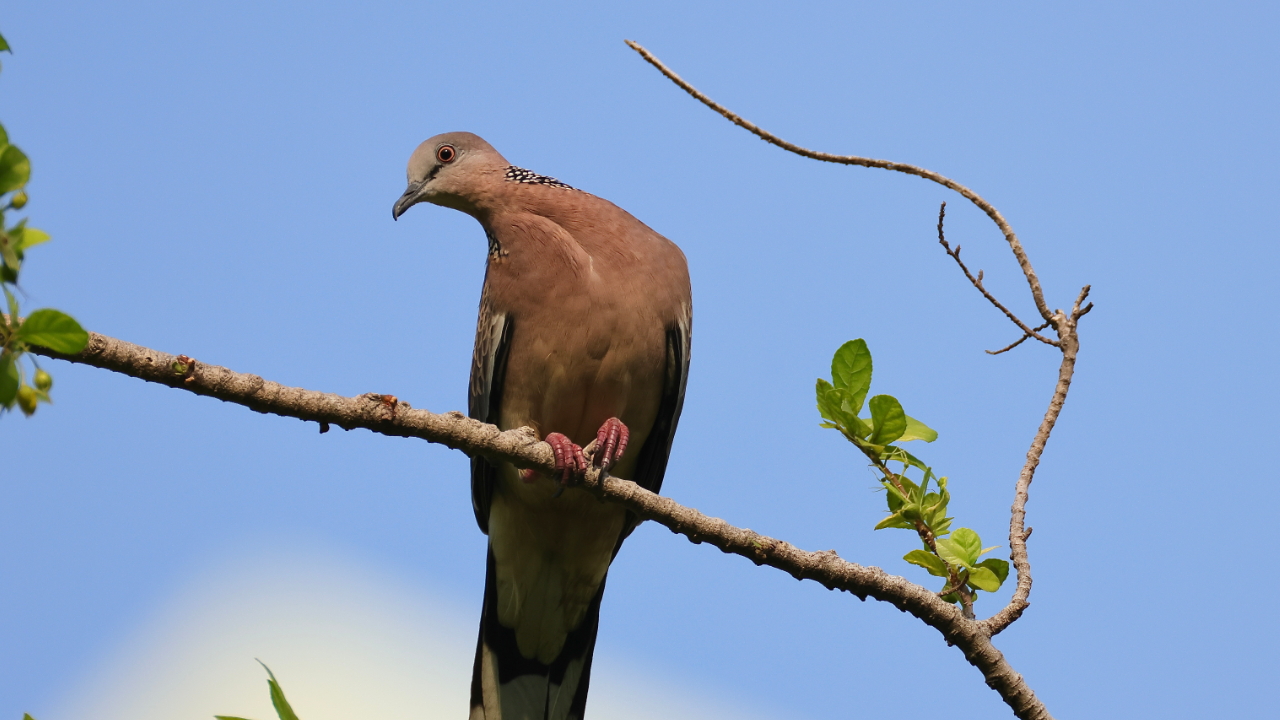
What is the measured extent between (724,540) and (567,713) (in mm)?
2235

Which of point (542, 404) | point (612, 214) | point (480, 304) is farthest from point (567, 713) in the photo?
point (612, 214)

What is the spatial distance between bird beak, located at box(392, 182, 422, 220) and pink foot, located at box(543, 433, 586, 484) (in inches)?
76.1

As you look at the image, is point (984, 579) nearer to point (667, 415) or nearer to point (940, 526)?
point (940, 526)

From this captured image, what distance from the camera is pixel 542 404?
173 inches

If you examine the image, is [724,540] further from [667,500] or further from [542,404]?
[542,404]

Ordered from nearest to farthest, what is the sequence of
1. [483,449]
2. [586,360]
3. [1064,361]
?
[483,449], [1064,361], [586,360]

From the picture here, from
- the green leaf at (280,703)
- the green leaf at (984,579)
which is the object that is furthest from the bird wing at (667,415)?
the green leaf at (280,703)

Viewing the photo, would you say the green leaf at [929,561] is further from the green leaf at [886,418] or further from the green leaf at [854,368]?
the green leaf at [854,368]

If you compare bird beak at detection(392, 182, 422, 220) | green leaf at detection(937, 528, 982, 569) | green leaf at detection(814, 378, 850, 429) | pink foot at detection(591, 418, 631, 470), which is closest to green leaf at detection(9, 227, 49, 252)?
green leaf at detection(814, 378, 850, 429)

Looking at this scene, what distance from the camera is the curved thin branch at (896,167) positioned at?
3158 mm

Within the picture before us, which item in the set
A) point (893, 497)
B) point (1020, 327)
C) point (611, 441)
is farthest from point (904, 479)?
point (611, 441)

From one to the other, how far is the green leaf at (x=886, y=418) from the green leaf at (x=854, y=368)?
52 millimetres

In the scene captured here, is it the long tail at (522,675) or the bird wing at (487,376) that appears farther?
the long tail at (522,675)

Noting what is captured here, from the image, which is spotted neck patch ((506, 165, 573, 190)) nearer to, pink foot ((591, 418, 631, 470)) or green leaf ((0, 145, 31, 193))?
pink foot ((591, 418, 631, 470))
